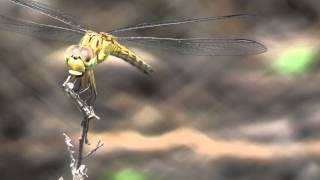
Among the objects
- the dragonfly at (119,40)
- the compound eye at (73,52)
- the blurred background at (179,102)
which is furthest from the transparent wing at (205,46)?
the compound eye at (73,52)

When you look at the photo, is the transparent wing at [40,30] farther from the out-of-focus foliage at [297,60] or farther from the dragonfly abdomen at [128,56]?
the out-of-focus foliage at [297,60]

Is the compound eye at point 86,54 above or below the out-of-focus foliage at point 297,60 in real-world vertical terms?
below

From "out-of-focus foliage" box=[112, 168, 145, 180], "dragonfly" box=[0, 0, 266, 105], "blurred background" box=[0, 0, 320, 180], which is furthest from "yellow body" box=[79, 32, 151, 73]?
"out-of-focus foliage" box=[112, 168, 145, 180]

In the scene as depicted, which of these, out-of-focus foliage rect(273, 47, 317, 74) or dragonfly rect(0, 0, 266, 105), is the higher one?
out-of-focus foliage rect(273, 47, 317, 74)

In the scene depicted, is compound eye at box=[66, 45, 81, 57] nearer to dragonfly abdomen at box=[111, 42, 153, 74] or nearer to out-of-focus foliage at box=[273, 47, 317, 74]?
dragonfly abdomen at box=[111, 42, 153, 74]

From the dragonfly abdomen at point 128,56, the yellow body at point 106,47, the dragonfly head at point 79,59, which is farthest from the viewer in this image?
the dragonfly abdomen at point 128,56

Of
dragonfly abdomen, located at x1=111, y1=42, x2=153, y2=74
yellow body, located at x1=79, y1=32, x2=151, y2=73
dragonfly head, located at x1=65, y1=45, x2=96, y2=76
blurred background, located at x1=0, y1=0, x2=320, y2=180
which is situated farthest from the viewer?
blurred background, located at x1=0, y1=0, x2=320, y2=180
